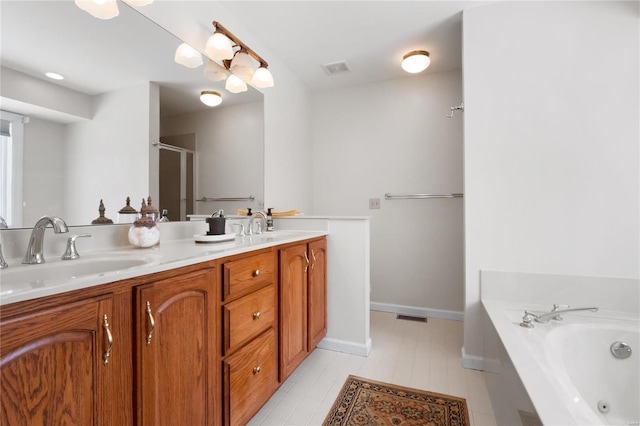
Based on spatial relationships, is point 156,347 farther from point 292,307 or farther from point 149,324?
point 292,307

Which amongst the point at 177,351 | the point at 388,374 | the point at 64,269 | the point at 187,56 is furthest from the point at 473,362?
the point at 187,56

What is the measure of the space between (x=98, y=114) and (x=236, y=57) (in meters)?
0.96

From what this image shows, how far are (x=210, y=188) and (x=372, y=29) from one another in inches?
63.9

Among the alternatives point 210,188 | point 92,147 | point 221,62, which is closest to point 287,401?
point 210,188

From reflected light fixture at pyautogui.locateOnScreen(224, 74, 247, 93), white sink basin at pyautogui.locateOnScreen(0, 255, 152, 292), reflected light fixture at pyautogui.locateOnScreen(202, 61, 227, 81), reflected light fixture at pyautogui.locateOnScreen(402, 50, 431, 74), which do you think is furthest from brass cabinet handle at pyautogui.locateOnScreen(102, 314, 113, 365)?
reflected light fixture at pyautogui.locateOnScreen(402, 50, 431, 74)

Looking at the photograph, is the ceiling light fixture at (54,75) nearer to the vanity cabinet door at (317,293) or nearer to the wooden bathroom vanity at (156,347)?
the wooden bathroom vanity at (156,347)

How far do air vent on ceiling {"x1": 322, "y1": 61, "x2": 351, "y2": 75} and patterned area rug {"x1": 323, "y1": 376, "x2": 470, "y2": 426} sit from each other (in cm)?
247

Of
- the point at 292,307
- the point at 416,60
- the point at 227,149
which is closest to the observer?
the point at 292,307

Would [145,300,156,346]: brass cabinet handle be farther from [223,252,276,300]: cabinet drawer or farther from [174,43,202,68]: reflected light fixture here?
[174,43,202,68]: reflected light fixture

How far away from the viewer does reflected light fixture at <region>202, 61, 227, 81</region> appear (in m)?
1.71

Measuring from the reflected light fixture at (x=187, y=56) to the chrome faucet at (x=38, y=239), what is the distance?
3.46 feet

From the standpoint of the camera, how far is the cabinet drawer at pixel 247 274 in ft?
3.53

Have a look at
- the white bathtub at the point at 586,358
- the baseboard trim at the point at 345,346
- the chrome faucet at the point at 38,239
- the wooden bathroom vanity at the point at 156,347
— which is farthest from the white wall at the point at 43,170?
the white bathtub at the point at 586,358

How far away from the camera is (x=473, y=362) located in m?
1.79
